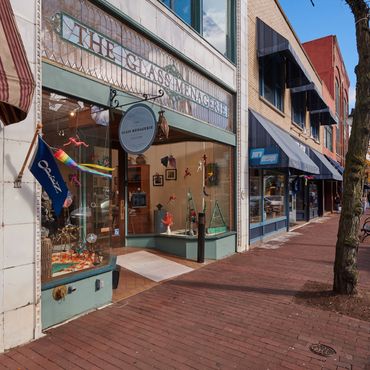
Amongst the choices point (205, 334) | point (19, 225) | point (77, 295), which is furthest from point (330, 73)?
point (19, 225)

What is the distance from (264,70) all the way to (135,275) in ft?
29.6

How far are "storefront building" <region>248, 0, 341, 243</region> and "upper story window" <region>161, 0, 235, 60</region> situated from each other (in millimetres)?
1189

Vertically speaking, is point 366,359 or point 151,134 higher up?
point 151,134

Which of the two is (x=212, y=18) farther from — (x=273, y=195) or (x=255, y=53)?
(x=273, y=195)

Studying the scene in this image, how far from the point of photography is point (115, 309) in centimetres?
519

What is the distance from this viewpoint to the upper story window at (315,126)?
21.6 metres

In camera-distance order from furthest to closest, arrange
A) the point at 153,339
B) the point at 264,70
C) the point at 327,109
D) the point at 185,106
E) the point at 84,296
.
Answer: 1. the point at 327,109
2. the point at 264,70
3. the point at 185,106
4. the point at 84,296
5. the point at 153,339

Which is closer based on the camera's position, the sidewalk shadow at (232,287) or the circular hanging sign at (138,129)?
the circular hanging sign at (138,129)

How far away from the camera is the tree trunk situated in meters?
5.60

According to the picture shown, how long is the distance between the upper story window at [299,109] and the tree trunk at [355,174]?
36.7 ft

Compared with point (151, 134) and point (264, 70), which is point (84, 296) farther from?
point (264, 70)

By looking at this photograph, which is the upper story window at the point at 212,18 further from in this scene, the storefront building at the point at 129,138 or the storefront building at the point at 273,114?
the storefront building at the point at 273,114

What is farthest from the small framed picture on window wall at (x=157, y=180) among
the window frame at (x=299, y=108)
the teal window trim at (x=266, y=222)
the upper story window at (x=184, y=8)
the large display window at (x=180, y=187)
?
the window frame at (x=299, y=108)

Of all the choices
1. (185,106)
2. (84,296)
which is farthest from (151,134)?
(185,106)
